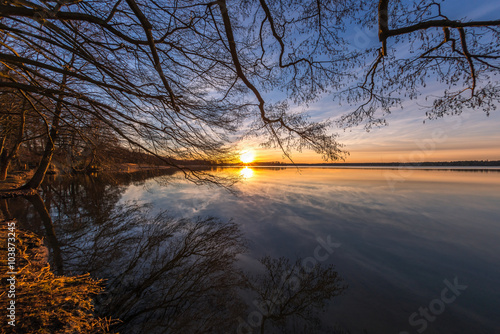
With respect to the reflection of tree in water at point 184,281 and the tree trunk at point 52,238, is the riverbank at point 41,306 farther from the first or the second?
the tree trunk at point 52,238

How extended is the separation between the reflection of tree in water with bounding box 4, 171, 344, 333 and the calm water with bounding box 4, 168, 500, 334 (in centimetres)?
2

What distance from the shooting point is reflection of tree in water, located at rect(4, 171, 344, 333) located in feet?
7.98

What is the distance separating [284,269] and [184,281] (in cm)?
196

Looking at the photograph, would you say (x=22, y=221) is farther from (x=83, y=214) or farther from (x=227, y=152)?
(x=227, y=152)

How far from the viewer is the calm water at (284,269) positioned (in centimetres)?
251

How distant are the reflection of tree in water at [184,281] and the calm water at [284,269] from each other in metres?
0.02

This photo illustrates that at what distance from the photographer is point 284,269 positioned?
3.74 m

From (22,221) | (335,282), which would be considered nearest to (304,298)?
(335,282)

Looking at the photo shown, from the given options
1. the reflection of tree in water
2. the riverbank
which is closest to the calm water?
the reflection of tree in water

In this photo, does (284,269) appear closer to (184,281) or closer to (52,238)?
(184,281)

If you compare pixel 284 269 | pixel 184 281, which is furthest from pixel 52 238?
pixel 284 269

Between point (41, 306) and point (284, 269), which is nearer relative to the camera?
point (41, 306)

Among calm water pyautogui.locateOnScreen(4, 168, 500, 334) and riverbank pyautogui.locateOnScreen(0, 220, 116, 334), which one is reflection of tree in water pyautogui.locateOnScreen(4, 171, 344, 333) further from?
riverbank pyautogui.locateOnScreen(0, 220, 116, 334)

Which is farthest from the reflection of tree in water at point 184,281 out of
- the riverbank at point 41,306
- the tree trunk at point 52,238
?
the riverbank at point 41,306
